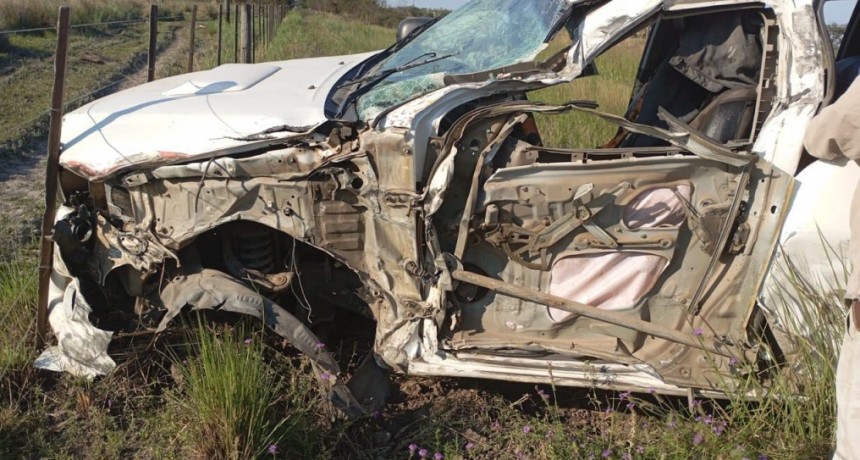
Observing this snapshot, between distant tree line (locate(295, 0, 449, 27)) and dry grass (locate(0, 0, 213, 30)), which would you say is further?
distant tree line (locate(295, 0, 449, 27))

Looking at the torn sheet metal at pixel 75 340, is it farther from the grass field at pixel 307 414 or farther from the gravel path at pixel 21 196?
the gravel path at pixel 21 196

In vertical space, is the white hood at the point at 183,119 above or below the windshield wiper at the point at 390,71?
below

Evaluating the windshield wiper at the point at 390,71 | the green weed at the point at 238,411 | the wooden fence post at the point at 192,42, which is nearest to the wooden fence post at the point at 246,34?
the wooden fence post at the point at 192,42

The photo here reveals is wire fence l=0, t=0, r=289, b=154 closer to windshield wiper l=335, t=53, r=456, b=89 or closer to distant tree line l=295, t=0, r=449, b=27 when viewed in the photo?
windshield wiper l=335, t=53, r=456, b=89

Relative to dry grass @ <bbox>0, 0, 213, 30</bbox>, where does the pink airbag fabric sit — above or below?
below

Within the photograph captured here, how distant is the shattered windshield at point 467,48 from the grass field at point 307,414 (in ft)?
4.05

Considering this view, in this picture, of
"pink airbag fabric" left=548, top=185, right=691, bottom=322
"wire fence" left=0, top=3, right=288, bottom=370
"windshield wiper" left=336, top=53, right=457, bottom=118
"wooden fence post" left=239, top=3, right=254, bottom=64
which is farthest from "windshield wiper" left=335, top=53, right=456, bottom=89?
"wooden fence post" left=239, top=3, right=254, bottom=64

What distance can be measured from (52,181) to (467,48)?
2006 mm

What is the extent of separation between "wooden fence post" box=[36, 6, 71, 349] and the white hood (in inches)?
2.7

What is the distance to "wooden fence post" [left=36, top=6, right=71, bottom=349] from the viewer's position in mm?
2965

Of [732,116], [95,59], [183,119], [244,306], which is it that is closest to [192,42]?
[95,59]

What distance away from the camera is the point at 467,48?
3205 mm

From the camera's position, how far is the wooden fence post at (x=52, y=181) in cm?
297

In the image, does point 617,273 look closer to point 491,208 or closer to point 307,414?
point 491,208
